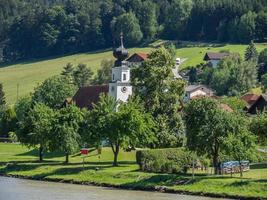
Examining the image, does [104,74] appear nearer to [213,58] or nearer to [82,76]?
[82,76]

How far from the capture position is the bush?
7912 cm

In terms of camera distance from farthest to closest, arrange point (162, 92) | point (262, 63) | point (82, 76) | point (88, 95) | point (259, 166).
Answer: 1. point (262, 63)
2. point (82, 76)
3. point (88, 95)
4. point (162, 92)
5. point (259, 166)

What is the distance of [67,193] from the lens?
2680 inches

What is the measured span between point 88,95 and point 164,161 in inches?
1698

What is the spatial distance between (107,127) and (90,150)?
10637mm

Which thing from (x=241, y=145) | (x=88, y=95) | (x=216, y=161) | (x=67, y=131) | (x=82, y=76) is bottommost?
(x=216, y=161)

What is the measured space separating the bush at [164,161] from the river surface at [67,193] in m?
8.27

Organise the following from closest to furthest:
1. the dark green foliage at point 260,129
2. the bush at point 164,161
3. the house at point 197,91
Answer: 1. the dark green foliage at point 260,129
2. the bush at point 164,161
3. the house at point 197,91

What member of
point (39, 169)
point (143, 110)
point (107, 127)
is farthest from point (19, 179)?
point (143, 110)

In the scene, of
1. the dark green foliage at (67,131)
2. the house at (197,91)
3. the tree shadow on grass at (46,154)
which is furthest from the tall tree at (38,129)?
the house at (197,91)

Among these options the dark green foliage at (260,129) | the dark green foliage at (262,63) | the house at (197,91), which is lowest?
the dark green foliage at (260,129)

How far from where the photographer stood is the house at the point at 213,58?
18838 cm

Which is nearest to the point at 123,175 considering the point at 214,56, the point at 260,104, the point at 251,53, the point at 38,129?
the point at 38,129

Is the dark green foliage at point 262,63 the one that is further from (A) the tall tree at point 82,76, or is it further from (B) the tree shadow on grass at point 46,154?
(B) the tree shadow on grass at point 46,154
